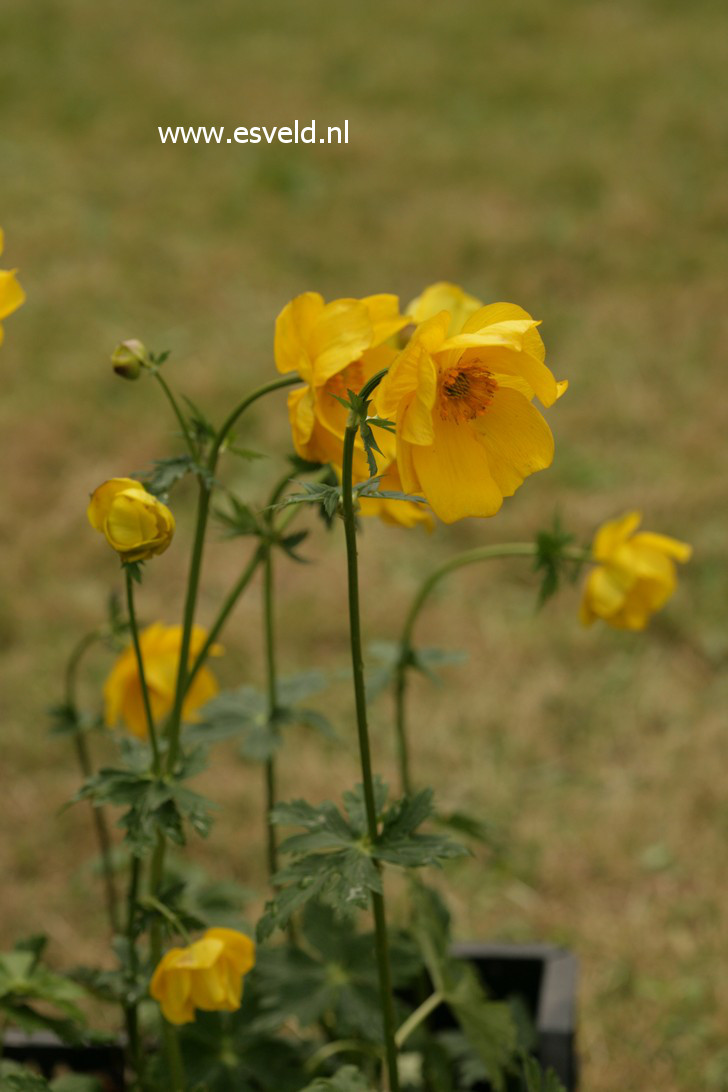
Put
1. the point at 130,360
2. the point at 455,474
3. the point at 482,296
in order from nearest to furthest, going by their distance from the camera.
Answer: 1. the point at 455,474
2. the point at 130,360
3. the point at 482,296

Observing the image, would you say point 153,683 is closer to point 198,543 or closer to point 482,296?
point 198,543

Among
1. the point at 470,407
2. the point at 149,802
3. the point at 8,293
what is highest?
the point at 8,293

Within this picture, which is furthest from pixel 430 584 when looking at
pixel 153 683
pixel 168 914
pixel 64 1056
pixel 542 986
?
pixel 64 1056

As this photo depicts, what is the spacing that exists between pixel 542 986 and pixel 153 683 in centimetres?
52

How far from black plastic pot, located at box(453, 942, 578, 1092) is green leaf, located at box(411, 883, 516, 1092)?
0.18ft

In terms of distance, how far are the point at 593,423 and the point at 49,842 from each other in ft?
5.05

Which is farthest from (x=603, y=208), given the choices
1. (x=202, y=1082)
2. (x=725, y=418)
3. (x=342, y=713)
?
(x=202, y=1082)

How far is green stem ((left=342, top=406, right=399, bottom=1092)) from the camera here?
704 mm

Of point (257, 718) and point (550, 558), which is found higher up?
point (550, 558)

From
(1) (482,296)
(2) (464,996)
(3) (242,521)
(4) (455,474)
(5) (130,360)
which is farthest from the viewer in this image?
(1) (482,296)

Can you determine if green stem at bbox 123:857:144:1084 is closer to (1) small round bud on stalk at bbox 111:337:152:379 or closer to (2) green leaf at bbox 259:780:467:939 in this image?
(2) green leaf at bbox 259:780:467:939

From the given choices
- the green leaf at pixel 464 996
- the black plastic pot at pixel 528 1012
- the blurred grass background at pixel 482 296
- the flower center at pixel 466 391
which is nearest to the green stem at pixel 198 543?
the flower center at pixel 466 391

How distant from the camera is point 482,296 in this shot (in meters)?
3.31

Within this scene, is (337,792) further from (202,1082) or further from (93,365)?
→ (93,365)
